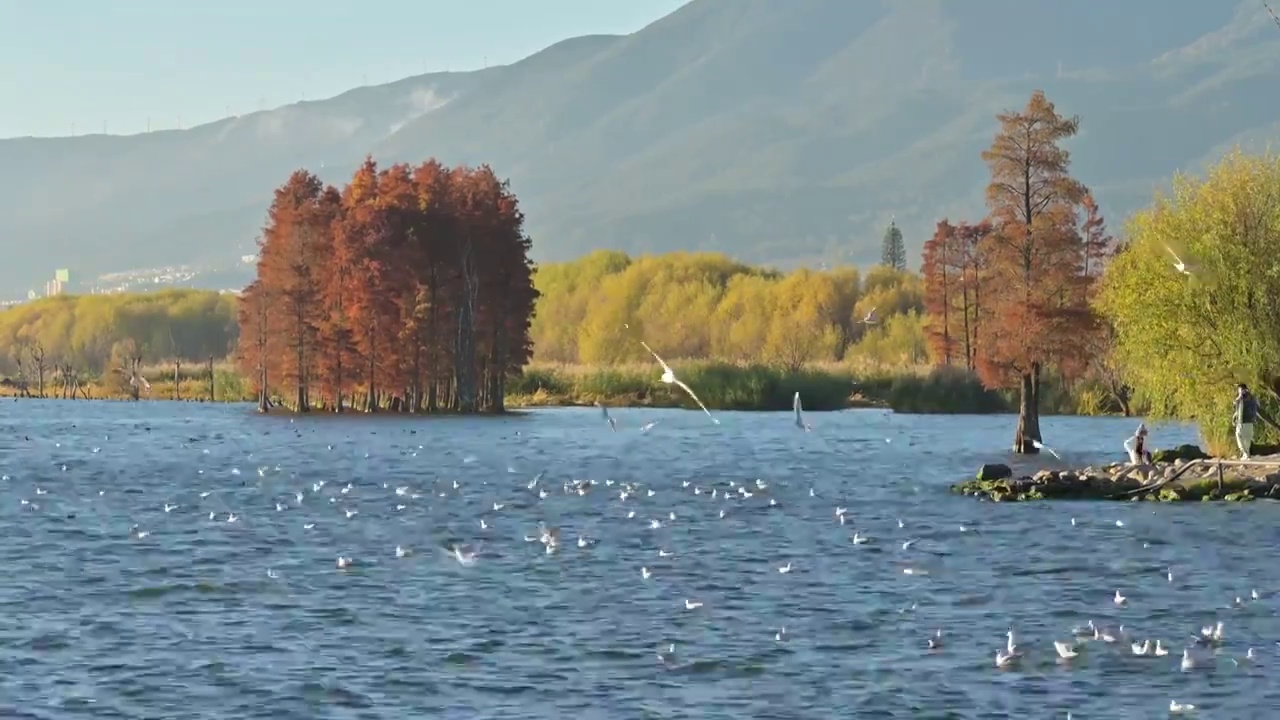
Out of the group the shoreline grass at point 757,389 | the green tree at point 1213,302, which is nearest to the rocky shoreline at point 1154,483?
the green tree at point 1213,302

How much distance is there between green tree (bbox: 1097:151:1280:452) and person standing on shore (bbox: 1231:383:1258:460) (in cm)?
308

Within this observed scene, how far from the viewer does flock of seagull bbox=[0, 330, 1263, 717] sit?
3166 centimetres

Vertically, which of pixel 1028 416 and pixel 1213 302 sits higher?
pixel 1213 302

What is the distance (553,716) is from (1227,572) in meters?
19.6

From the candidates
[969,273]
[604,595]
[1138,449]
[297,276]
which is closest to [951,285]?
[969,273]

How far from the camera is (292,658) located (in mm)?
→ 31141

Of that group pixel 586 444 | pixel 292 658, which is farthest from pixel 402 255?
pixel 292 658

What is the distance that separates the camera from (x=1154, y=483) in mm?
58312

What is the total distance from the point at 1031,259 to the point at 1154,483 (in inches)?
810

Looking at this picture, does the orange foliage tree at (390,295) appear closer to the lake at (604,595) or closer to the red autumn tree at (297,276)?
the red autumn tree at (297,276)

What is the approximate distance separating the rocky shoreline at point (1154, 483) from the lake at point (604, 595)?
1206mm

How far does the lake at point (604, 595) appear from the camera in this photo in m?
28.5

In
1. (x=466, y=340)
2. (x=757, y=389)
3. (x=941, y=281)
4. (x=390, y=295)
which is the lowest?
(x=757, y=389)

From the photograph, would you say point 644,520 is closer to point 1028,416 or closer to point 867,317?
point 1028,416
